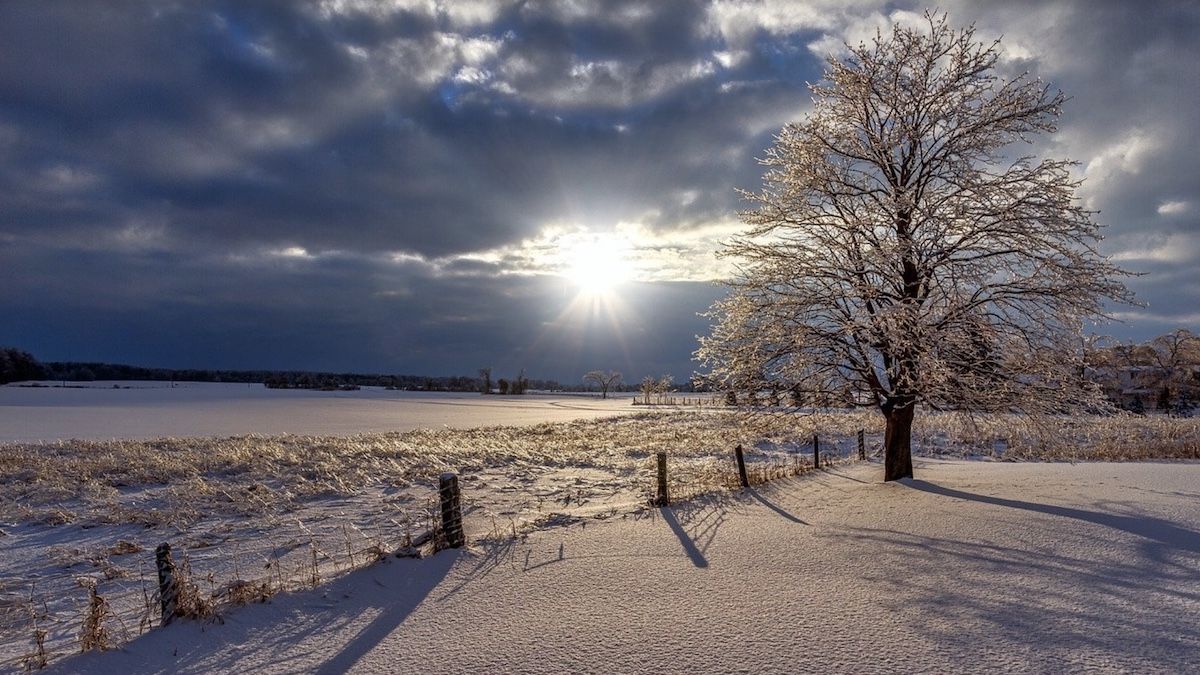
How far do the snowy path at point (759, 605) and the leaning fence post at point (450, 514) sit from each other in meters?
0.24

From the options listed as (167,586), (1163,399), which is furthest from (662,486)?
(1163,399)

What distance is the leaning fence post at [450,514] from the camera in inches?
284

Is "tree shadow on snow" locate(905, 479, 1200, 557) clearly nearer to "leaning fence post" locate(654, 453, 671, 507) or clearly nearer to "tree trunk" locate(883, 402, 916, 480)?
"tree trunk" locate(883, 402, 916, 480)

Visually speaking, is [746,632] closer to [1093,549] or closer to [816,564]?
[816,564]

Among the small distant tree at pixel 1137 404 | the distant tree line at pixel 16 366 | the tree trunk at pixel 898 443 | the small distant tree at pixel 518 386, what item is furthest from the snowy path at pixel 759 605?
the distant tree line at pixel 16 366

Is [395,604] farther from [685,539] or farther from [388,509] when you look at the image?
[388,509]

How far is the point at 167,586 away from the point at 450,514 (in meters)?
2.86

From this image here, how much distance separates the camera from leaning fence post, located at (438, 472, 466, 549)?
7.21 metres

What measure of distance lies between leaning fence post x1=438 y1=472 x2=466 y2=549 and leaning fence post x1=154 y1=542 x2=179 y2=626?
2704 millimetres

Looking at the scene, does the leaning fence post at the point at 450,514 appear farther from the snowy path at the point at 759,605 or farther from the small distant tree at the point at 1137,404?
the small distant tree at the point at 1137,404

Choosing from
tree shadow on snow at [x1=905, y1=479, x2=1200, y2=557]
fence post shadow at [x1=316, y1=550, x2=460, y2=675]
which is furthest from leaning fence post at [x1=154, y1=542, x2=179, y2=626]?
tree shadow on snow at [x1=905, y1=479, x2=1200, y2=557]

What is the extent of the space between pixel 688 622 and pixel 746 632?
490 millimetres

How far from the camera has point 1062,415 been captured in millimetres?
10781

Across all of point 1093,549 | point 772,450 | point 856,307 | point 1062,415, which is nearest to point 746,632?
point 1093,549
